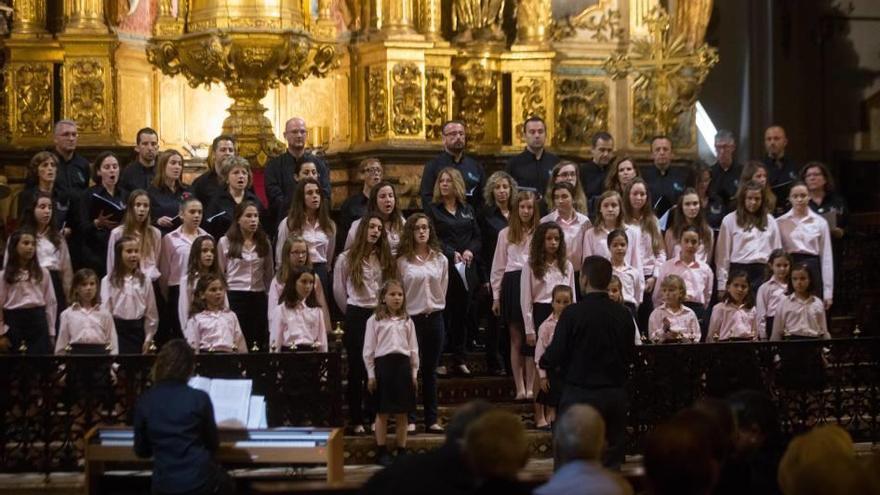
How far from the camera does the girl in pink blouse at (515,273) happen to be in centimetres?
1352

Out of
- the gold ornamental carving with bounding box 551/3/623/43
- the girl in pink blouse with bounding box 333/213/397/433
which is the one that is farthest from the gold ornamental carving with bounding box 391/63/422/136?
the girl in pink blouse with bounding box 333/213/397/433

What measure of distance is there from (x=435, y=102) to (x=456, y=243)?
12.4 ft

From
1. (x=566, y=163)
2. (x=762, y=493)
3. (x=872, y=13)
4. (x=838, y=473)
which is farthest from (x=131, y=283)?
(x=872, y=13)

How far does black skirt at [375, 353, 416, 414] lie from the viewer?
12367 mm

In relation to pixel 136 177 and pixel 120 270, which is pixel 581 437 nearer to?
pixel 120 270

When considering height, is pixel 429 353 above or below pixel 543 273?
below

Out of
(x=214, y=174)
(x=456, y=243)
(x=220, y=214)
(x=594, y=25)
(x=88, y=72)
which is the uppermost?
(x=594, y=25)

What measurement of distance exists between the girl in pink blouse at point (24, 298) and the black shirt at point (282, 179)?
7.30 ft

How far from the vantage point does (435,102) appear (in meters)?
17.6

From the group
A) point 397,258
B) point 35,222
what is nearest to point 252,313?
point 397,258

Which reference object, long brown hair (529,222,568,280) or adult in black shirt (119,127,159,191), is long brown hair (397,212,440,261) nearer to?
long brown hair (529,222,568,280)

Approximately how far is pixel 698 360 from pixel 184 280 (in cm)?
379

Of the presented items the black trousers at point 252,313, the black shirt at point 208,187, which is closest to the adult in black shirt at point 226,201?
the black shirt at point 208,187

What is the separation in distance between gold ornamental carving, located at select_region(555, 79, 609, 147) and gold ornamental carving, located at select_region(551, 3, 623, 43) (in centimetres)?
49
